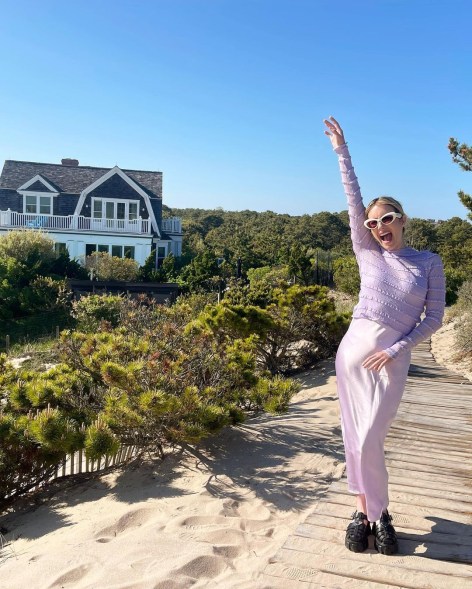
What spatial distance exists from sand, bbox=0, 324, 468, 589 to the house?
2409 cm

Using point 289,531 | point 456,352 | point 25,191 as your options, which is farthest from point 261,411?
point 25,191

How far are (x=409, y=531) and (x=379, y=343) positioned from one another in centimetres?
119

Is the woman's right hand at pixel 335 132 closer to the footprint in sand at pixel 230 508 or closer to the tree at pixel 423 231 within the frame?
the footprint in sand at pixel 230 508

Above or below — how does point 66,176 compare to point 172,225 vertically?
above

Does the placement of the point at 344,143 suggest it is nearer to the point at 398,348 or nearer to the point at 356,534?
the point at 398,348

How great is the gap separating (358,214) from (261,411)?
379 centimetres

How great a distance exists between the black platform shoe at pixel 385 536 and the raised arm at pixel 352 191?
57.2 inches

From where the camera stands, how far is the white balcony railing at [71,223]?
94.4ft

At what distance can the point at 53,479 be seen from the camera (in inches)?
196

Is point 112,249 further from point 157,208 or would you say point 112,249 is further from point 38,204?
point 38,204

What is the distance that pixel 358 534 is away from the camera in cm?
317

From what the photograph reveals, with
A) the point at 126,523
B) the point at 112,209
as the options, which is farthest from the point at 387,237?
the point at 112,209

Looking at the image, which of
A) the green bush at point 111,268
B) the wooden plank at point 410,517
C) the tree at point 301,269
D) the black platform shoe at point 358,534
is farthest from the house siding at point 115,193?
the black platform shoe at point 358,534

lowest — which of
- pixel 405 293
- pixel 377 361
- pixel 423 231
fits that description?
pixel 377 361
